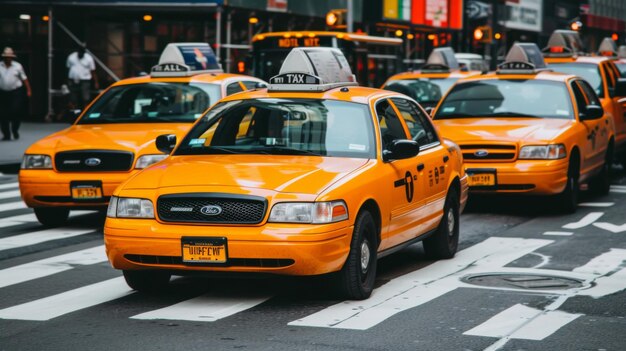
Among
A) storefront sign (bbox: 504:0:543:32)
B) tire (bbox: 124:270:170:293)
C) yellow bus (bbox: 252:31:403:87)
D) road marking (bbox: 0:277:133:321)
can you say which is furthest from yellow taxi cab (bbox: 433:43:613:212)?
storefront sign (bbox: 504:0:543:32)

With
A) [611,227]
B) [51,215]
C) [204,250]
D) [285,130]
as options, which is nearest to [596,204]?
[611,227]

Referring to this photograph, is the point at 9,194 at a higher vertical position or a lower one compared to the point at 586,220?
lower

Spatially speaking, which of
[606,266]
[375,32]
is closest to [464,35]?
[375,32]

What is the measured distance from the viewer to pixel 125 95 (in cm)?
1445

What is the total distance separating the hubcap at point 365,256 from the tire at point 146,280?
1.43m

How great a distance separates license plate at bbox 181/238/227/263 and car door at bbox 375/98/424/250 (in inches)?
60.8

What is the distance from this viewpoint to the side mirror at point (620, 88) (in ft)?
62.9

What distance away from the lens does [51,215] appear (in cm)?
1338

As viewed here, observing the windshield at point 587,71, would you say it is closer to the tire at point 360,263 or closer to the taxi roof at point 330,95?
the taxi roof at point 330,95

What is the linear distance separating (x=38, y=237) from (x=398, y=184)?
4.62 metres

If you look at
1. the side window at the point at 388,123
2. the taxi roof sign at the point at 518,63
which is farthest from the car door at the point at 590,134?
the side window at the point at 388,123

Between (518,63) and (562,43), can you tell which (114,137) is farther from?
(562,43)

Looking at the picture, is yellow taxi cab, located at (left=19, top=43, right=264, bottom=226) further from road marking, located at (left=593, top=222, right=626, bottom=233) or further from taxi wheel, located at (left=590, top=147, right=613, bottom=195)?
taxi wheel, located at (left=590, top=147, right=613, bottom=195)

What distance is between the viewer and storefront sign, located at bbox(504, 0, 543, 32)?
62.0 meters
